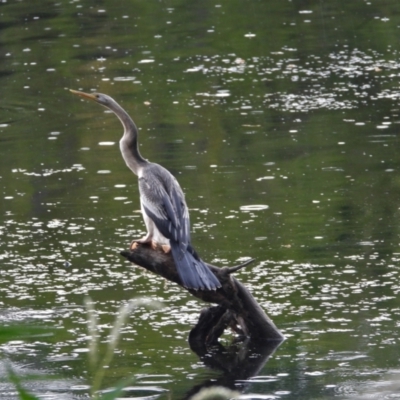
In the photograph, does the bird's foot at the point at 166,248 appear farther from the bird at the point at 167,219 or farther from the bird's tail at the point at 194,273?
the bird's tail at the point at 194,273

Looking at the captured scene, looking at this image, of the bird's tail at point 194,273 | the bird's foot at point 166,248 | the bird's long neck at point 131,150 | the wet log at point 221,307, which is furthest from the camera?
the bird's long neck at point 131,150

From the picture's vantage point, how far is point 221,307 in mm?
6273

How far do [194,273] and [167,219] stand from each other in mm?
560

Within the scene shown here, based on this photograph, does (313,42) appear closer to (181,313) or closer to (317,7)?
(317,7)

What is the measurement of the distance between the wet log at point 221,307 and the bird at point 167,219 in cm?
9

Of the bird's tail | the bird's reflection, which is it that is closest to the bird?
the bird's tail

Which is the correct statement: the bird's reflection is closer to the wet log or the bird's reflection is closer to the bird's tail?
the wet log

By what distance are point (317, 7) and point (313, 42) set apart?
3.61 metres

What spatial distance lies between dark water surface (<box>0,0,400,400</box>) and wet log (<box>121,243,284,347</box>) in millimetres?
158

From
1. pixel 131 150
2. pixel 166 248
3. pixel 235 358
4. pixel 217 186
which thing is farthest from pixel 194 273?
pixel 217 186

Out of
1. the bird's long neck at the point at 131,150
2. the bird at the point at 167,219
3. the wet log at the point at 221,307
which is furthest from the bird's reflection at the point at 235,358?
the bird's long neck at the point at 131,150

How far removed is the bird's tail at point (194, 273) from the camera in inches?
228

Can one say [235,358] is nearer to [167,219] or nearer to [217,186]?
[167,219]

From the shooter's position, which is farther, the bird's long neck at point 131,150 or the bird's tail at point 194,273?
the bird's long neck at point 131,150
